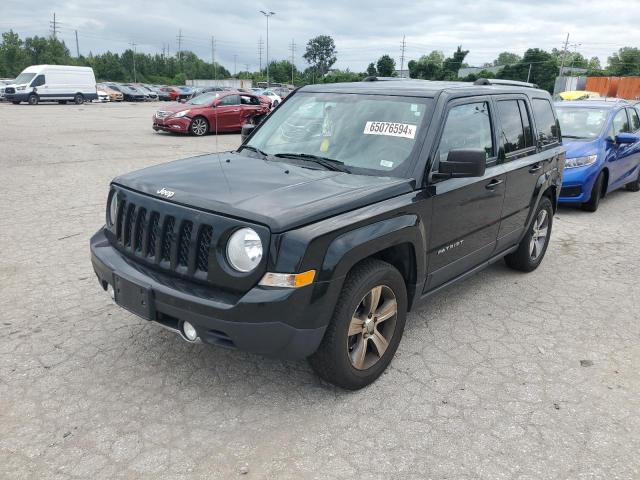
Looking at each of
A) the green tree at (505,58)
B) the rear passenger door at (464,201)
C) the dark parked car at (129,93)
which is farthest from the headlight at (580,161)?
the green tree at (505,58)

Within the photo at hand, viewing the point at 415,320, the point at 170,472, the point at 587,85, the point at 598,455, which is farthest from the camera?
the point at 587,85

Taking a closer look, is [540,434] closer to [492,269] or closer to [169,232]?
[169,232]

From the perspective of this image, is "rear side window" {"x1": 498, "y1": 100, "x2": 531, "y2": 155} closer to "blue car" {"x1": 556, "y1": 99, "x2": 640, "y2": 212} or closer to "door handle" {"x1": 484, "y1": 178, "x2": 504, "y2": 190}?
"door handle" {"x1": 484, "y1": 178, "x2": 504, "y2": 190}

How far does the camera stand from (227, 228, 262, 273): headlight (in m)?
2.68

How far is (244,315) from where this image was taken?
262 centimetres

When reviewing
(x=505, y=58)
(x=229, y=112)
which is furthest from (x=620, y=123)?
(x=505, y=58)

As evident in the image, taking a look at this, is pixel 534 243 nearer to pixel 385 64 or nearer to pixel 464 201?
pixel 464 201

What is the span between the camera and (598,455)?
2730 millimetres

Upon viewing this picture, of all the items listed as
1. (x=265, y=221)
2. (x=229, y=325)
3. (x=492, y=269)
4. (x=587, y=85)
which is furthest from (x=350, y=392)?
(x=587, y=85)

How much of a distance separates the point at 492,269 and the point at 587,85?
38086 millimetres

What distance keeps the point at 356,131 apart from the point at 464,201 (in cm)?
93

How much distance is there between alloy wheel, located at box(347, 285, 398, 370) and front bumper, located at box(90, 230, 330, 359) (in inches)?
15.8

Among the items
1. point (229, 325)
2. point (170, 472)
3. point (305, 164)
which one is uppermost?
point (305, 164)

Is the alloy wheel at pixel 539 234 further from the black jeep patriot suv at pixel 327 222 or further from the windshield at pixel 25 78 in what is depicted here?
the windshield at pixel 25 78
